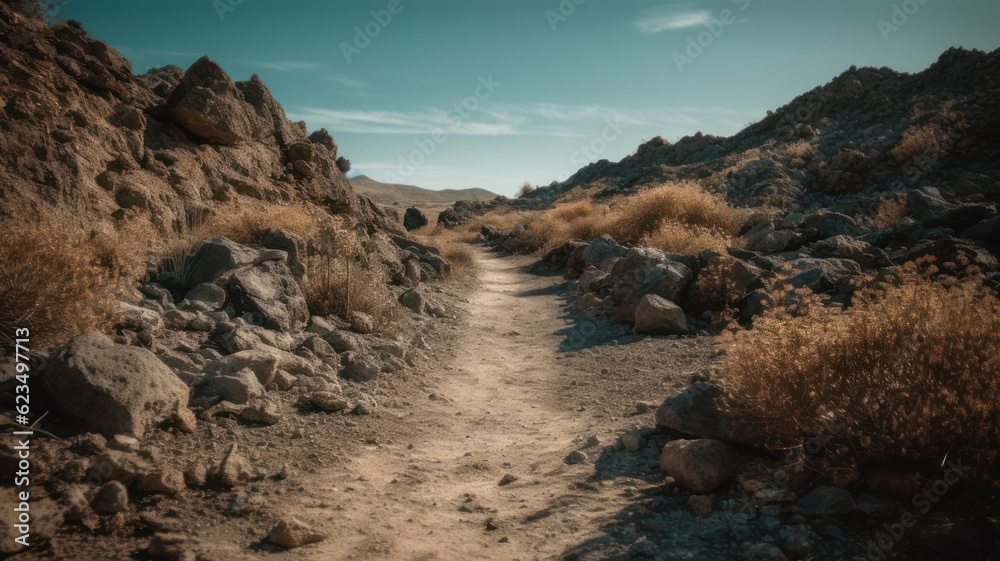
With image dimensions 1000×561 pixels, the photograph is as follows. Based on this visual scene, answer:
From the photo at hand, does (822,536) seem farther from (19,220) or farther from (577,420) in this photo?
(19,220)

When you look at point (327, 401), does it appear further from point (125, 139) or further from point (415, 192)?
point (415, 192)

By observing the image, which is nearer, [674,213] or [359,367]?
[359,367]

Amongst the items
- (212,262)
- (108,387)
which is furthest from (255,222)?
(108,387)

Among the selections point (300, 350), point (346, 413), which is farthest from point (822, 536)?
point (300, 350)

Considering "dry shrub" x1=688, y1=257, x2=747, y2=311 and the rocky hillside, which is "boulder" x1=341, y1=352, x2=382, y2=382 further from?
the rocky hillside

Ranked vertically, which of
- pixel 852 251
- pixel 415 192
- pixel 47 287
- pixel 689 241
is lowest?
pixel 852 251

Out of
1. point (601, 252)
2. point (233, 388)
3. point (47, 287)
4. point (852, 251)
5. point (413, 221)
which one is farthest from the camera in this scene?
point (413, 221)

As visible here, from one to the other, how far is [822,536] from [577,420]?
7.69 feet

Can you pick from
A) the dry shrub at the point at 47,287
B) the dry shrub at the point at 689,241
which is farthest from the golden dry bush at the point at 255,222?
the dry shrub at the point at 689,241

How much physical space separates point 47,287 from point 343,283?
3323 mm

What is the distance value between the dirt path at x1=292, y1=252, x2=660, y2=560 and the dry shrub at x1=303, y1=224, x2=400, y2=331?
144 cm

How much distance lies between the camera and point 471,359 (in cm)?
659

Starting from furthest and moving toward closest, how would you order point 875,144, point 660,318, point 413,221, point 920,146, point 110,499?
point 413,221 → point 875,144 → point 920,146 → point 660,318 → point 110,499

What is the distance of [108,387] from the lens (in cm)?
288
